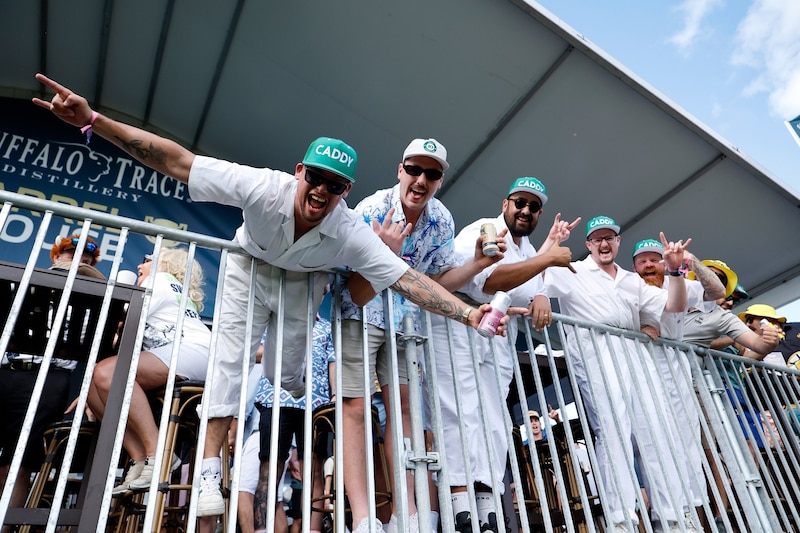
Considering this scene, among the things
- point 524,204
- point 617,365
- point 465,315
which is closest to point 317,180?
point 465,315

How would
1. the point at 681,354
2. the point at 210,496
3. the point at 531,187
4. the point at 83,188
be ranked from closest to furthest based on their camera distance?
the point at 210,496 < the point at 531,187 < the point at 681,354 < the point at 83,188

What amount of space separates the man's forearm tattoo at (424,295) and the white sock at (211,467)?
1.15 m

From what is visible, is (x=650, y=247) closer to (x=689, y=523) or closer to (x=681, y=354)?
(x=681, y=354)

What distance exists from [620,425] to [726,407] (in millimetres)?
1178

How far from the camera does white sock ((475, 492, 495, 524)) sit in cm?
284

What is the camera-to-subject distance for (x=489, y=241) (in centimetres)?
310

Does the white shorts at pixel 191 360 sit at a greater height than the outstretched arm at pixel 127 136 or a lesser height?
lesser

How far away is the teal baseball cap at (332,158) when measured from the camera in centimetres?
258

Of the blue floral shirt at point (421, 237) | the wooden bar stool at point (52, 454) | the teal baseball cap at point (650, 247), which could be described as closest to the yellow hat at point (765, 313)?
the teal baseball cap at point (650, 247)

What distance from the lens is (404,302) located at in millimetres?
3193

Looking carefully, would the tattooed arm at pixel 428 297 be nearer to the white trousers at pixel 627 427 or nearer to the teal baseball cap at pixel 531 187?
the white trousers at pixel 627 427

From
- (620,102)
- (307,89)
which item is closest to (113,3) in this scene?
(307,89)

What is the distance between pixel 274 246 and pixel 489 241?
1.15 m

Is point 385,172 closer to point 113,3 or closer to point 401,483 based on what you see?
point 113,3
